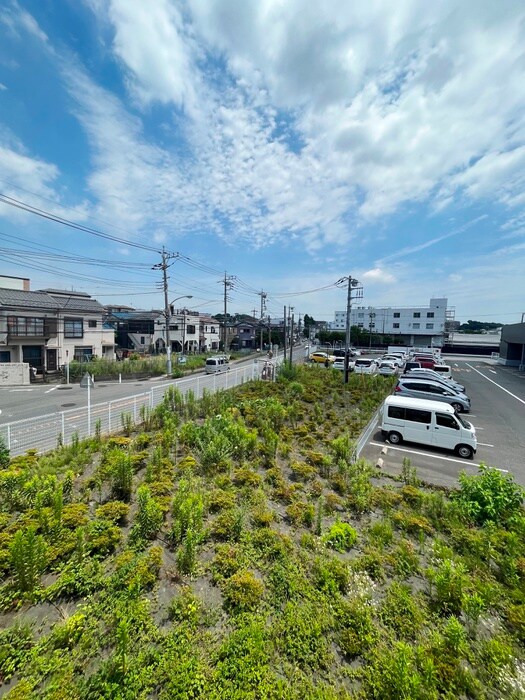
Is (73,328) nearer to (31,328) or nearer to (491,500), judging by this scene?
(31,328)

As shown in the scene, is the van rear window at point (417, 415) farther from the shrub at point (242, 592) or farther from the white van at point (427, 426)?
the shrub at point (242, 592)

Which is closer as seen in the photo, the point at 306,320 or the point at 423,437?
the point at 423,437

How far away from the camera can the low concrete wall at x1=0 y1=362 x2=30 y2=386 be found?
22.3 meters

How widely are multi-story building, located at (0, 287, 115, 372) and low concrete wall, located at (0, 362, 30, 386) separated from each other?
10.9 ft

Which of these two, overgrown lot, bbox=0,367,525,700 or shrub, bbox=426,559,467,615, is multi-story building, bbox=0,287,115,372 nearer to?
overgrown lot, bbox=0,367,525,700

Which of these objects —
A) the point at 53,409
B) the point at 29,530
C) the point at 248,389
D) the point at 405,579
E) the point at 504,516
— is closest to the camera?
the point at 29,530

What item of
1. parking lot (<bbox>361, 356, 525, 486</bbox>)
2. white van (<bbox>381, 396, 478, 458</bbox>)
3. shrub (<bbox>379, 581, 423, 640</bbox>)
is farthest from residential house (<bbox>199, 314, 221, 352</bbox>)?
shrub (<bbox>379, 581, 423, 640</bbox>)

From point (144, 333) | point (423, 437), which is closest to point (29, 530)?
point (423, 437)

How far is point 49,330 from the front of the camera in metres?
27.2

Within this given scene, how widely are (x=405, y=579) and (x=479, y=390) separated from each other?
901 inches

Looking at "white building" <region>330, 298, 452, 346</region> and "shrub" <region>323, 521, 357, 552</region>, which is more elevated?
"white building" <region>330, 298, 452, 346</region>

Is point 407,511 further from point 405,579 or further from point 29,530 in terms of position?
point 29,530

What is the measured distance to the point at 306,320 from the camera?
9956 centimetres

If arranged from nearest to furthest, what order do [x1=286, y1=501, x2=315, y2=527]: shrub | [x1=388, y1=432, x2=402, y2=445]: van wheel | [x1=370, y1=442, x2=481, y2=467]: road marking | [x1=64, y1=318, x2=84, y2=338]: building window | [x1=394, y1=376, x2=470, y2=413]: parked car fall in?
[x1=286, y1=501, x2=315, y2=527]: shrub
[x1=370, y1=442, x2=481, y2=467]: road marking
[x1=388, y1=432, x2=402, y2=445]: van wheel
[x1=394, y1=376, x2=470, y2=413]: parked car
[x1=64, y1=318, x2=84, y2=338]: building window
